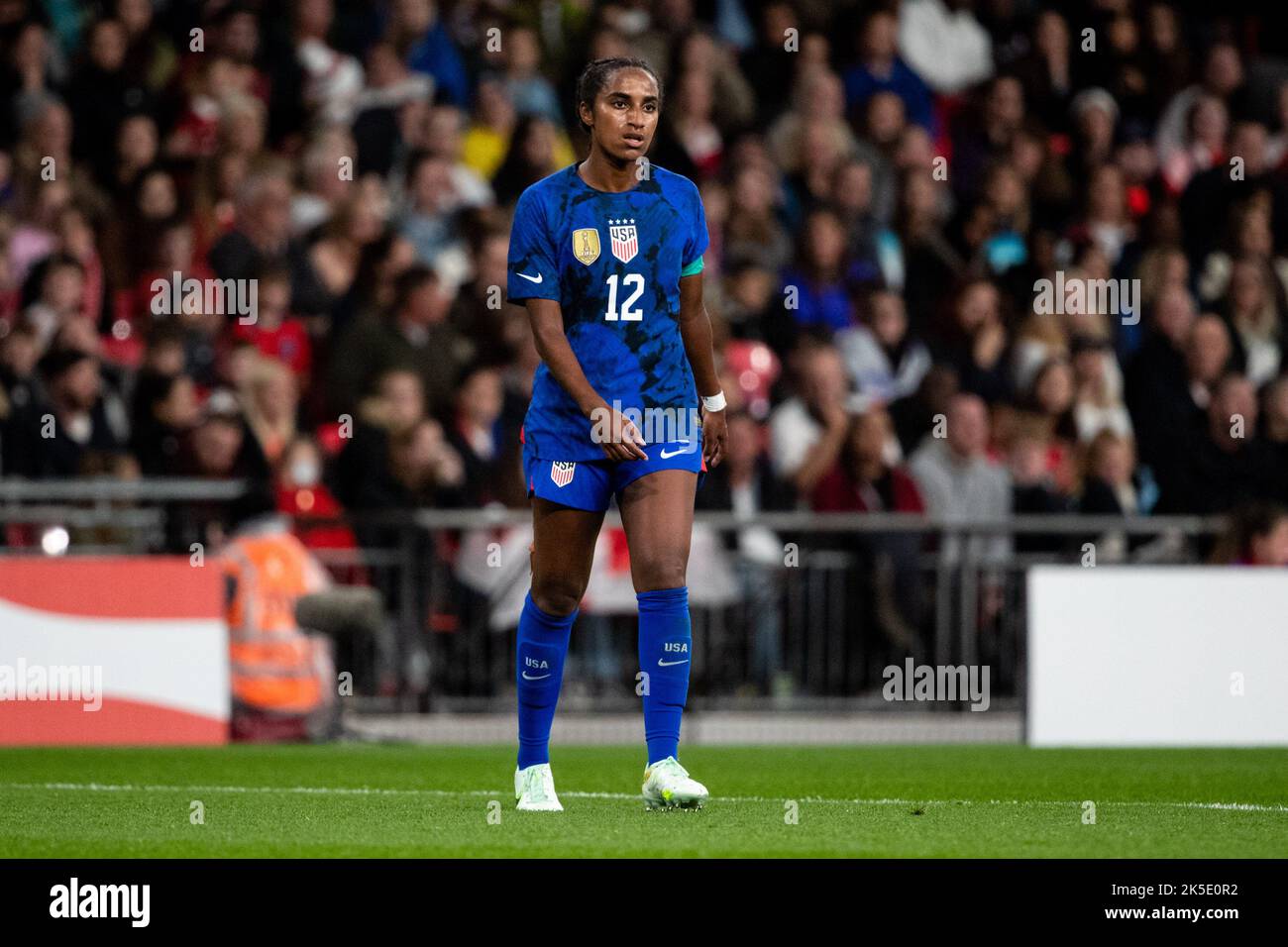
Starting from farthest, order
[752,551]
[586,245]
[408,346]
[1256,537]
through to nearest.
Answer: [408,346] → [752,551] → [1256,537] → [586,245]

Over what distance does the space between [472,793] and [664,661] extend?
1592 mm

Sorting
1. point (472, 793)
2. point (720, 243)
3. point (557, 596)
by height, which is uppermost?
point (720, 243)

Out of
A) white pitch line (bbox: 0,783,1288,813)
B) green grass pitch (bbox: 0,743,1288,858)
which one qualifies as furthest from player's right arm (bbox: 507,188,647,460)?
white pitch line (bbox: 0,783,1288,813)

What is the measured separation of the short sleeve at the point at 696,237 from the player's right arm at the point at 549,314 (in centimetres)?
48

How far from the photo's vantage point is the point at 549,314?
8477 millimetres

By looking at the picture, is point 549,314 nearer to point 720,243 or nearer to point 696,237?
point 696,237

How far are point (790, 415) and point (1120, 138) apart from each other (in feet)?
16.6

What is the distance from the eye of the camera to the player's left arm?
28.5ft

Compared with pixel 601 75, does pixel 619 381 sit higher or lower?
lower

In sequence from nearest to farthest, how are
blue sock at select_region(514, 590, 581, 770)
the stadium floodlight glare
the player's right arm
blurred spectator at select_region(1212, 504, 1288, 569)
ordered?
the player's right arm < blue sock at select_region(514, 590, 581, 770) < the stadium floodlight glare < blurred spectator at select_region(1212, 504, 1288, 569)

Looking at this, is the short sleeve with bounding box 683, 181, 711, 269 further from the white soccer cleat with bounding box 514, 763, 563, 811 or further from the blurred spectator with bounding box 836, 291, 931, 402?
the blurred spectator with bounding box 836, 291, 931, 402

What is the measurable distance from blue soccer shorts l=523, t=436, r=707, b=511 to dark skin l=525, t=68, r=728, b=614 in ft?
0.11

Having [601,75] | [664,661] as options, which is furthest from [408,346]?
[664,661]

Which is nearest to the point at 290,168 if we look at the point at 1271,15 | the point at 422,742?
the point at 422,742
